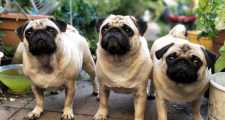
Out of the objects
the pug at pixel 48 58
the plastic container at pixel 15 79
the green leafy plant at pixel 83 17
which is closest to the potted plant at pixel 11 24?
the plastic container at pixel 15 79

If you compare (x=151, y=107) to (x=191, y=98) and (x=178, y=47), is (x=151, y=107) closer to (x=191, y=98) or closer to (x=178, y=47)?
(x=191, y=98)

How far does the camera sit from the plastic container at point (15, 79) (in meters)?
3.33

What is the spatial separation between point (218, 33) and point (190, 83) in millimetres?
1707

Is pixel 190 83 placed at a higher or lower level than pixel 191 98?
higher

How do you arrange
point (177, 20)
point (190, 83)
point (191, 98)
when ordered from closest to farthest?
point (190, 83), point (191, 98), point (177, 20)

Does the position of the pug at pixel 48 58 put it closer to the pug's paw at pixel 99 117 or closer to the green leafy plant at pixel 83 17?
the pug's paw at pixel 99 117

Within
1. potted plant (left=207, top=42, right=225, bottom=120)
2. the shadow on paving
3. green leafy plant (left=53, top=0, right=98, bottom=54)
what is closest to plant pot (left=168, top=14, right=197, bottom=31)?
green leafy plant (left=53, top=0, right=98, bottom=54)

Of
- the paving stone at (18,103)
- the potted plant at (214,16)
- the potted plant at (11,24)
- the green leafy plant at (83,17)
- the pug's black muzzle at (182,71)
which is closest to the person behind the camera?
the pug's black muzzle at (182,71)

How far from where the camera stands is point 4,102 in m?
3.22

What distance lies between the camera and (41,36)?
2402 mm

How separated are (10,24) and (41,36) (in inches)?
89.0

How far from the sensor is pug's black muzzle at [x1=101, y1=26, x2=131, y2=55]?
7.60 feet

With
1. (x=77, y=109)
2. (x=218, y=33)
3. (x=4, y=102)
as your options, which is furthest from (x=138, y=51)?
(x=4, y=102)

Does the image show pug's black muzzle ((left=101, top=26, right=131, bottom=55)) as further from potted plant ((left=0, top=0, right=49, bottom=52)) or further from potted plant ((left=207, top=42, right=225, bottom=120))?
A: potted plant ((left=0, top=0, right=49, bottom=52))
